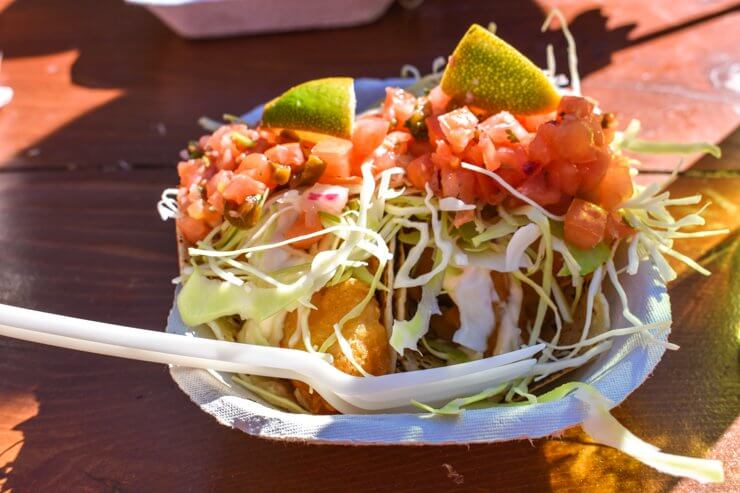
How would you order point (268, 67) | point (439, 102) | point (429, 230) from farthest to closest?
point (268, 67) < point (439, 102) < point (429, 230)

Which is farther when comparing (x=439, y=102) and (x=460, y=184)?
(x=439, y=102)

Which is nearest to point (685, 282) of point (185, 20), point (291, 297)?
point (291, 297)

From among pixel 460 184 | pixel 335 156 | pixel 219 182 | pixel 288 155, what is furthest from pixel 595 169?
pixel 219 182

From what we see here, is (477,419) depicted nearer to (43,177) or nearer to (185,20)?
(43,177)

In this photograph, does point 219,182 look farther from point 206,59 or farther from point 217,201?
point 206,59

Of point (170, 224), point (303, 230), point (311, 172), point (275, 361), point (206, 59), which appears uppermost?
point (311, 172)

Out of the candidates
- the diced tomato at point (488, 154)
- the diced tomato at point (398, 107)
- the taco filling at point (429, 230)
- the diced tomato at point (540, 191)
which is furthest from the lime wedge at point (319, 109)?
the diced tomato at point (540, 191)

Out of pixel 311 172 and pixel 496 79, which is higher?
pixel 496 79
